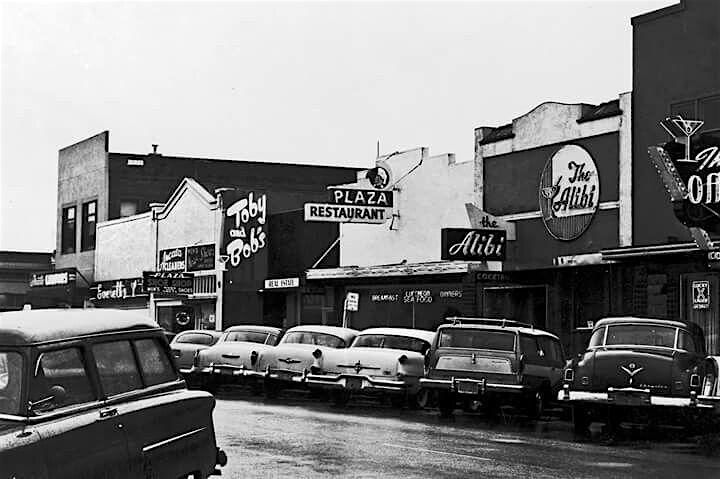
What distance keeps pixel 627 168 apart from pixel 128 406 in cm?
1832

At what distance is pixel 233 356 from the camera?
→ 25297 millimetres

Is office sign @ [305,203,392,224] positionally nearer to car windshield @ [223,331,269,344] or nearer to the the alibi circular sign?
car windshield @ [223,331,269,344]

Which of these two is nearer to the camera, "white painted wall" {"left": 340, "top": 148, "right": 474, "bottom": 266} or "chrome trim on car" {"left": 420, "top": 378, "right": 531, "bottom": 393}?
"chrome trim on car" {"left": 420, "top": 378, "right": 531, "bottom": 393}

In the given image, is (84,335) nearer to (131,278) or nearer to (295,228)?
(295,228)

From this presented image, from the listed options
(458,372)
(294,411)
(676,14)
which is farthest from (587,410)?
(676,14)

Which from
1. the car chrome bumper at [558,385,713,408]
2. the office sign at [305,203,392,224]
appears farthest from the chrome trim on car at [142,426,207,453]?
the office sign at [305,203,392,224]

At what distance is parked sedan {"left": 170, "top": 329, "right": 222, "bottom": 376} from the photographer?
2681 cm

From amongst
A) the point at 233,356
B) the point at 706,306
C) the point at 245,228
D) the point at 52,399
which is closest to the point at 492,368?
the point at 706,306

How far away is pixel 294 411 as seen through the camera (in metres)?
20.8

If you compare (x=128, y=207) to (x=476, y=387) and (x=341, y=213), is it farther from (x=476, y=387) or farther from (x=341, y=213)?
(x=476, y=387)

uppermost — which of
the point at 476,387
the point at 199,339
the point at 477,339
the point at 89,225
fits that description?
the point at 89,225

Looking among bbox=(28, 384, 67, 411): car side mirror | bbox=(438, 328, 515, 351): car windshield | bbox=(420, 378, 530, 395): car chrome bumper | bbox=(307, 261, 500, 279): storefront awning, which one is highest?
bbox=(307, 261, 500, 279): storefront awning

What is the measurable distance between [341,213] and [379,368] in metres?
9.78

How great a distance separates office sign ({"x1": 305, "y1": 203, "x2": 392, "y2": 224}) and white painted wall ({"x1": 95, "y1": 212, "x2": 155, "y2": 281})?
52.6ft
